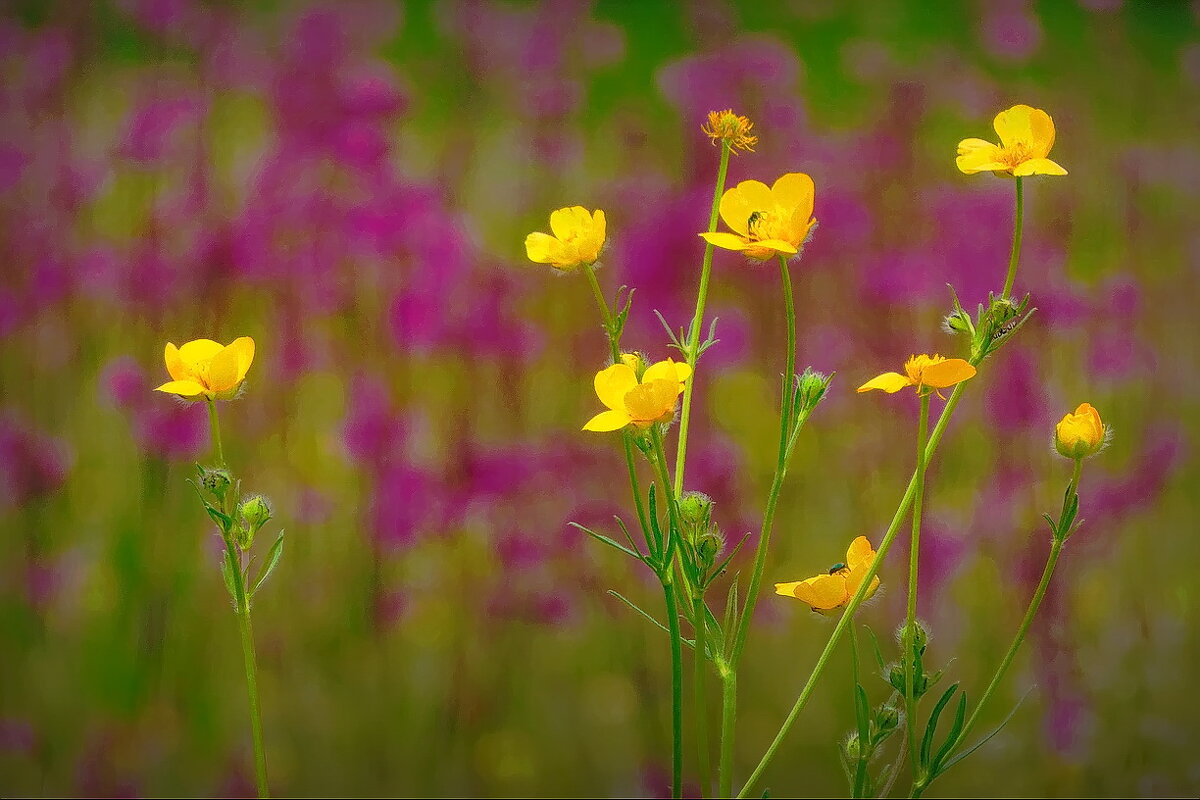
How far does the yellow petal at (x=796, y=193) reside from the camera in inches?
22.7

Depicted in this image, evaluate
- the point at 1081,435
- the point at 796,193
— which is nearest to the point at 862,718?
the point at 1081,435

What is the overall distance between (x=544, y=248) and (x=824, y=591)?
278 mm

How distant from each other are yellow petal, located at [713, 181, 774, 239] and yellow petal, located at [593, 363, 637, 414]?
0.38ft

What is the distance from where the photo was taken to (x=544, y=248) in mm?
656

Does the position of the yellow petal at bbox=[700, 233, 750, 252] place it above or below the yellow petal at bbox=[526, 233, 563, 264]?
above

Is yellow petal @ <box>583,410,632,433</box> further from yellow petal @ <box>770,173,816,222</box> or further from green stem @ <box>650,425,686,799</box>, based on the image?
yellow petal @ <box>770,173,816,222</box>

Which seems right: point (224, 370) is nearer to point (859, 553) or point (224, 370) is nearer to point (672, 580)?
point (672, 580)

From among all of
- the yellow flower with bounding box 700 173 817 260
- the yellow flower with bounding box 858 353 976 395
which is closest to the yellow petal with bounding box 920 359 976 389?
the yellow flower with bounding box 858 353 976 395

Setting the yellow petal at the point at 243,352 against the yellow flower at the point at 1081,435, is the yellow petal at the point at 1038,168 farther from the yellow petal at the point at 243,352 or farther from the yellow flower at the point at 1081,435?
the yellow petal at the point at 243,352

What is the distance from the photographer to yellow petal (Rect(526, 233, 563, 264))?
2.14 feet

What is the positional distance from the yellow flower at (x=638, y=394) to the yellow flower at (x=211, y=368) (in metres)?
0.21

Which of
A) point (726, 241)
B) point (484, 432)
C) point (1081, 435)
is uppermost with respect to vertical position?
point (726, 241)

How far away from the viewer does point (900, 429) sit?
4.71 ft

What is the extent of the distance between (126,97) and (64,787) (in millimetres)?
1277
